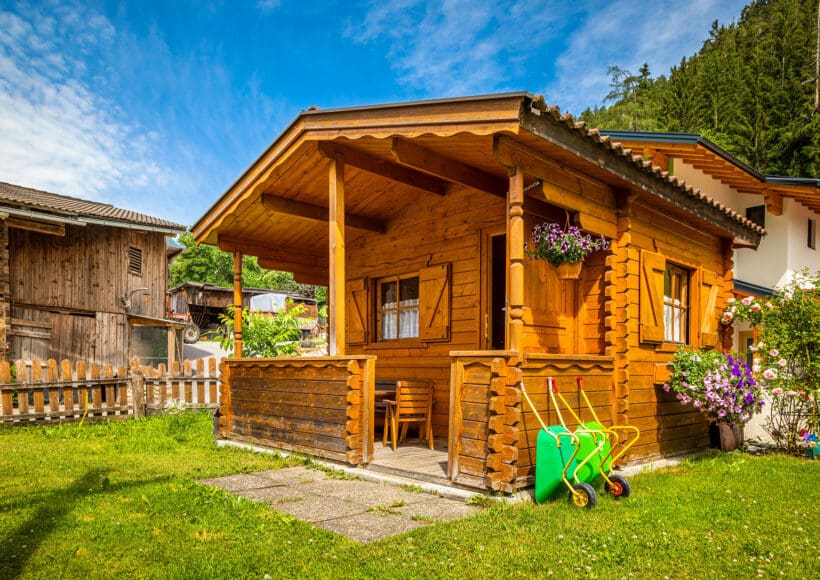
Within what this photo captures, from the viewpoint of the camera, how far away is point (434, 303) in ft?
25.5

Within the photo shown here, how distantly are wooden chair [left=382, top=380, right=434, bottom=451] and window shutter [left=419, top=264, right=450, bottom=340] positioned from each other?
2.89 feet

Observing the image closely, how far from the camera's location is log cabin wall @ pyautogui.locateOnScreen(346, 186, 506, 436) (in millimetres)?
7430

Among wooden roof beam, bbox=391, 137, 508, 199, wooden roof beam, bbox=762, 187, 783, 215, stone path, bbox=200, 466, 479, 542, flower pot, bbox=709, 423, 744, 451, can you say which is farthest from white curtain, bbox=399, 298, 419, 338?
wooden roof beam, bbox=762, 187, 783, 215

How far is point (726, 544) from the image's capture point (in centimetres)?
380

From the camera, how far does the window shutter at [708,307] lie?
8.09 meters

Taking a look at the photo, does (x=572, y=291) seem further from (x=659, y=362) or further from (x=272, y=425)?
(x=272, y=425)

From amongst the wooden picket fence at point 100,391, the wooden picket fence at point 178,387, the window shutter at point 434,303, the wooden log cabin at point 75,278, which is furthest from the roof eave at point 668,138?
the wooden log cabin at point 75,278

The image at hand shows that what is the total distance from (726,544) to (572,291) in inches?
136

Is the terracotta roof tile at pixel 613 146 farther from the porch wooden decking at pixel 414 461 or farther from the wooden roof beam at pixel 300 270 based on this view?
the wooden roof beam at pixel 300 270

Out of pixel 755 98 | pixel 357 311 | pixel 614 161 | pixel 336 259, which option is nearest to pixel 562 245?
pixel 614 161

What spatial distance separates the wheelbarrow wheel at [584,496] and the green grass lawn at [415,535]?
93 millimetres

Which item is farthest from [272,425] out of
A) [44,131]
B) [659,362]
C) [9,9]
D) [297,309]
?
[44,131]

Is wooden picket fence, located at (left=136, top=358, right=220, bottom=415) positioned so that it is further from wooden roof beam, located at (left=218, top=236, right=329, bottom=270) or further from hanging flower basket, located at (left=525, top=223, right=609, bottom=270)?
hanging flower basket, located at (left=525, top=223, right=609, bottom=270)

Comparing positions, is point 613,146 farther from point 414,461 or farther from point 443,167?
point 414,461
